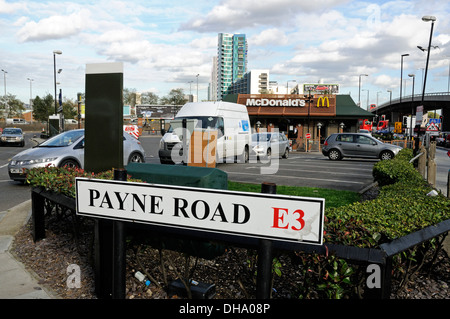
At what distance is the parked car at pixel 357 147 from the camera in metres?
22.0

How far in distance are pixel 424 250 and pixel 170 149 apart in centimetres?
1402

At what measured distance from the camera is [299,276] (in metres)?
4.19

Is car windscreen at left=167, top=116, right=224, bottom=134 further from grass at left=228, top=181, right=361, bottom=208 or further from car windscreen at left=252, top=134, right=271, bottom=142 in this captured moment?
grass at left=228, top=181, right=361, bottom=208

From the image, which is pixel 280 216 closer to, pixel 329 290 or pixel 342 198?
pixel 329 290

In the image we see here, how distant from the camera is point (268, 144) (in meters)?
21.8

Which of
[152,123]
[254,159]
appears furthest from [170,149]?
[152,123]

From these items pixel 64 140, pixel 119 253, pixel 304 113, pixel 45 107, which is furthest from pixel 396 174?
pixel 45 107

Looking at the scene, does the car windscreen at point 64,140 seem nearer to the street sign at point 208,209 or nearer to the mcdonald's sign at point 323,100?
the street sign at point 208,209

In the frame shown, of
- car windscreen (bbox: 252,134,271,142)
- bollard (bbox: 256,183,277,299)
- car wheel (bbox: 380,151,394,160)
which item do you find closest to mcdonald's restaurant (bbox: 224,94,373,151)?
car windscreen (bbox: 252,134,271,142)

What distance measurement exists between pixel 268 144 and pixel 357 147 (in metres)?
5.48

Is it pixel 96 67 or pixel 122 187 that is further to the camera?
pixel 96 67

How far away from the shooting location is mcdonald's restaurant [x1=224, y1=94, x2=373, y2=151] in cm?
4178

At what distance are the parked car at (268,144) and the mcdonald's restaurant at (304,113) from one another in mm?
17602

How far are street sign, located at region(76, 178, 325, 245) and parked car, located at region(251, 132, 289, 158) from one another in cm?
1818
